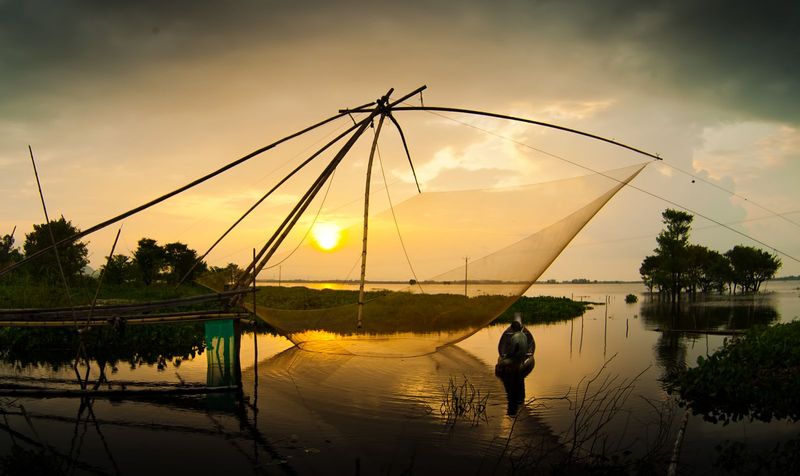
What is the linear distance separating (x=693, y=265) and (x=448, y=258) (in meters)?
47.9

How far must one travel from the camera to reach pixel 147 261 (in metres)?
43.5

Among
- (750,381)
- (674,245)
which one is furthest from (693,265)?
(750,381)

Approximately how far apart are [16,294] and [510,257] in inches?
725

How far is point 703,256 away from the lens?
50938mm

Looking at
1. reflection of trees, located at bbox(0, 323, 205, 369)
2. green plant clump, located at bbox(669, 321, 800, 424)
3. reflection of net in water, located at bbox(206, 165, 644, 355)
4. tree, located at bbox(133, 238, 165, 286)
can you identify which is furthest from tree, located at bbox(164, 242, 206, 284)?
green plant clump, located at bbox(669, 321, 800, 424)

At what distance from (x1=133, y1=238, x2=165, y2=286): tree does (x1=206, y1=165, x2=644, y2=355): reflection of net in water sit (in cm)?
3658

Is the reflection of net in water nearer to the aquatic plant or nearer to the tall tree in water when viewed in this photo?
the aquatic plant

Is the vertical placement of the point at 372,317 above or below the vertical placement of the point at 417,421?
above

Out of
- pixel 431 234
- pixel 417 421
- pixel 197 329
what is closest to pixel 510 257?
pixel 431 234

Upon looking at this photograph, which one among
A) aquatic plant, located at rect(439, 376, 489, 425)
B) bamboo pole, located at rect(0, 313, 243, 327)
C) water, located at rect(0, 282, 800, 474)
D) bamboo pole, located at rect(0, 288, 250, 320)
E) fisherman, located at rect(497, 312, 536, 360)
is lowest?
water, located at rect(0, 282, 800, 474)

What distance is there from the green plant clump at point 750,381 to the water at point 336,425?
2.07 feet

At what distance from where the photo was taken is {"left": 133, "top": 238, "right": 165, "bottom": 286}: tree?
1706 inches

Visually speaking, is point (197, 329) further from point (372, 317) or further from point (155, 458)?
point (155, 458)

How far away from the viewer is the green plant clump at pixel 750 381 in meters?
8.96
